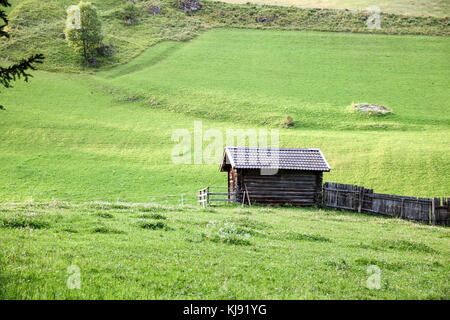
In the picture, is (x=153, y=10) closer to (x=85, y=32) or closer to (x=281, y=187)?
(x=85, y=32)

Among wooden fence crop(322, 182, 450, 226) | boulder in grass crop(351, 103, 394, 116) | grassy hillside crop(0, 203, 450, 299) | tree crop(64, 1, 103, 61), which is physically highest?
tree crop(64, 1, 103, 61)

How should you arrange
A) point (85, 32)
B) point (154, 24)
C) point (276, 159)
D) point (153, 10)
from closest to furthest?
point (276, 159)
point (85, 32)
point (154, 24)
point (153, 10)

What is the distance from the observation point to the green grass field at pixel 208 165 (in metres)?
10.1

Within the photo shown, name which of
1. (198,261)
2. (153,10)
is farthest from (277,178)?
(153,10)

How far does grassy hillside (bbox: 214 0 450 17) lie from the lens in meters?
100

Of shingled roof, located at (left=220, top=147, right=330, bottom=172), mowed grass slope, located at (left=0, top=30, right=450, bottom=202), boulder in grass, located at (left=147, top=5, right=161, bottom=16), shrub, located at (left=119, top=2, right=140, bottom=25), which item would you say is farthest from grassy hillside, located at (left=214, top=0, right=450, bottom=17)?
shingled roof, located at (left=220, top=147, right=330, bottom=172)

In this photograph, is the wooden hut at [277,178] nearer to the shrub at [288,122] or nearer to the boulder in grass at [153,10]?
the shrub at [288,122]

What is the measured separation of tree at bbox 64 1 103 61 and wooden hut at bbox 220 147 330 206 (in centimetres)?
5383

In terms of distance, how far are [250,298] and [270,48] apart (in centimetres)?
8069

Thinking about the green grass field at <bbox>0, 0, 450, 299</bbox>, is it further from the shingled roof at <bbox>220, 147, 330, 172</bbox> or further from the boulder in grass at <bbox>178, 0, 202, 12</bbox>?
the shingled roof at <bbox>220, 147, 330, 172</bbox>

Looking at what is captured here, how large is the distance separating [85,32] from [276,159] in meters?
56.6

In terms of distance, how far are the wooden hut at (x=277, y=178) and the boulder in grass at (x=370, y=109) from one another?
29.4 m

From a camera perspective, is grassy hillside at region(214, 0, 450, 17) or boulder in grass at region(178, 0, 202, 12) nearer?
grassy hillside at region(214, 0, 450, 17)

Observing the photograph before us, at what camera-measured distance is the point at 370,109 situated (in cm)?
5816
